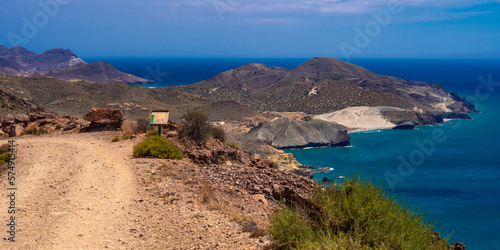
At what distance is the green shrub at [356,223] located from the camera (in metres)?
6.29

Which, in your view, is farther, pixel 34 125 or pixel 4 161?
pixel 34 125

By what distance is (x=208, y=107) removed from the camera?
308 ft

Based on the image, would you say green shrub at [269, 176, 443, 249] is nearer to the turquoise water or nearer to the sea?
the sea

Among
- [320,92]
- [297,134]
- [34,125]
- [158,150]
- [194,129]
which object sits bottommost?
[297,134]

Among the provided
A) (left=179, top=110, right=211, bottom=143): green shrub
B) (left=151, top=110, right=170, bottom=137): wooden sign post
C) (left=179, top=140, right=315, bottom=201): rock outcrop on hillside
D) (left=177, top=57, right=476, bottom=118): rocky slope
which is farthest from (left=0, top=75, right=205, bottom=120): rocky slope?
(left=179, top=140, right=315, bottom=201): rock outcrop on hillside

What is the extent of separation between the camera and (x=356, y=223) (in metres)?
6.43

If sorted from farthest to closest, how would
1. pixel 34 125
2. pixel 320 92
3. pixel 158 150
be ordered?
pixel 320 92 → pixel 34 125 → pixel 158 150

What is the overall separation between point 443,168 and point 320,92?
232 feet

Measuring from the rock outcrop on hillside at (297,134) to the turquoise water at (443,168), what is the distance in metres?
2.37

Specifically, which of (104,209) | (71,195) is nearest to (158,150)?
(71,195)

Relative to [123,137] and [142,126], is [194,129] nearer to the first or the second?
[123,137]

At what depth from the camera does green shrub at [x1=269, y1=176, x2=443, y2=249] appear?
6.29 m

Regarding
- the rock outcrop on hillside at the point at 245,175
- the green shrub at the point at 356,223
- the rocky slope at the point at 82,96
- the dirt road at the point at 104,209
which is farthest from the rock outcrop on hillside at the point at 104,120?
the rocky slope at the point at 82,96

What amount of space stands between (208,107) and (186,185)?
83089 millimetres
